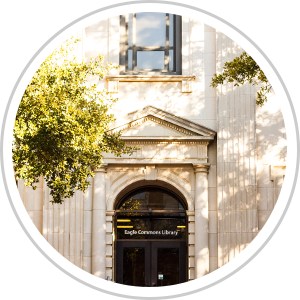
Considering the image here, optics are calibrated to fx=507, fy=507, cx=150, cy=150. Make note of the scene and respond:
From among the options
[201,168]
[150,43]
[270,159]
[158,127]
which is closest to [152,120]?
[158,127]

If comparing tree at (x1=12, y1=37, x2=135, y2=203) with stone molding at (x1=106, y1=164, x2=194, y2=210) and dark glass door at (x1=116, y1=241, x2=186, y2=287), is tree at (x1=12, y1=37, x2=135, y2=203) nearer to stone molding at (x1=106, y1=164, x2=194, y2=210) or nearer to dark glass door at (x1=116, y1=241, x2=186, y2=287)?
→ stone molding at (x1=106, y1=164, x2=194, y2=210)

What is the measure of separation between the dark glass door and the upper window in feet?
9.51

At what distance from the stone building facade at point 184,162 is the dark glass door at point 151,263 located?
0.40 feet

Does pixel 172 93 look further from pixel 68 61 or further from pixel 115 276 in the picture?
pixel 115 276

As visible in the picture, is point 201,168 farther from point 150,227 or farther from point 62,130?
point 62,130

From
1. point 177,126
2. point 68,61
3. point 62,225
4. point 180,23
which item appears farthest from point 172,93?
point 62,225

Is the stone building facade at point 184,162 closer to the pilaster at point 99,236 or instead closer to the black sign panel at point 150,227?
the pilaster at point 99,236

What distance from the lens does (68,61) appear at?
8609 millimetres

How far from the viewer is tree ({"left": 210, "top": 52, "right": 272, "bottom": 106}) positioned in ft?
28.2


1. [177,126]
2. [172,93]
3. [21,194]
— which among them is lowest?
[21,194]

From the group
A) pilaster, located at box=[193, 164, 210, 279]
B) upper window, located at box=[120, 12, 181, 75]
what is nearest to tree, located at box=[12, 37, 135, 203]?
upper window, located at box=[120, 12, 181, 75]

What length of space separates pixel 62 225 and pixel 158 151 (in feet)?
6.52

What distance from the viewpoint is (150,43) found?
8.59 metres

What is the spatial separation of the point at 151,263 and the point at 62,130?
2604 millimetres
